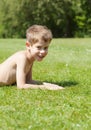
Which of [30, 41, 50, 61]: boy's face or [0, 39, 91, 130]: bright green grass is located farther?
[30, 41, 50, 61]: boy's face

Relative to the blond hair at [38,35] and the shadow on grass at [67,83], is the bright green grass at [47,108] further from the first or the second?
the blond hair at [38,35]

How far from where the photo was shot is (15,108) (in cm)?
552

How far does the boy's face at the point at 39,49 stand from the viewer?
702cm

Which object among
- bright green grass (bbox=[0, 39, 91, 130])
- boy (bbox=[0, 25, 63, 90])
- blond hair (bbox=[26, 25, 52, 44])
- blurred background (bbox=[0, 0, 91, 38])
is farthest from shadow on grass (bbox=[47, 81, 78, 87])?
blurred background (bbox=[0, 0, 91, 38])

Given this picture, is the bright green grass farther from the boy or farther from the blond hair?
the blond hair

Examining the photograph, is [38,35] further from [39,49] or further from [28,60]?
[28,60]

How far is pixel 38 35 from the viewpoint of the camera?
7.00 metres

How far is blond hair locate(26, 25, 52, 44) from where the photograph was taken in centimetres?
698

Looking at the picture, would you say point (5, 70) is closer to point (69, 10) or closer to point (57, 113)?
point (57, 113)

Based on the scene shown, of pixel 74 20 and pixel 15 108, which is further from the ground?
pixel 15 108

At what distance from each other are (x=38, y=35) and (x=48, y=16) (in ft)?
145

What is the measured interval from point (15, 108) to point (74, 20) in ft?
161

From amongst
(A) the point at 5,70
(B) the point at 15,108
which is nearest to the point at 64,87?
(A) the point at 5,70

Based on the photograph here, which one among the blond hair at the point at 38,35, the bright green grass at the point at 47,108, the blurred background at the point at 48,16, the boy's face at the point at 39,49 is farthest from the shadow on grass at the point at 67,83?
the blurred background at the point at 48,16
